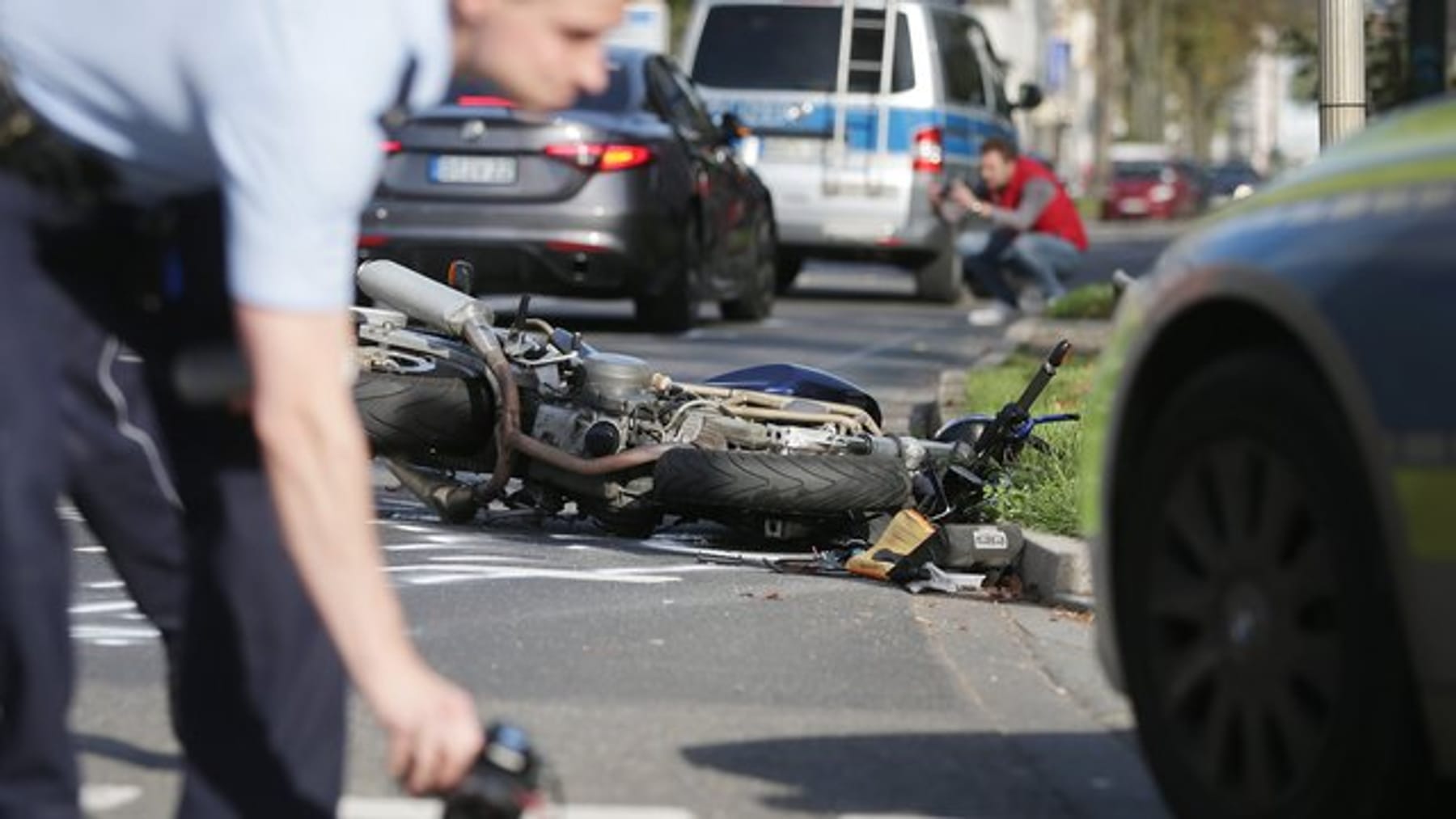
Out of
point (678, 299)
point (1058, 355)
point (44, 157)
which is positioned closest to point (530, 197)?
point (678, 299)

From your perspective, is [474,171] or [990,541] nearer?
[990,541]

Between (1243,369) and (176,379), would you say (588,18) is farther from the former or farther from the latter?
(1243,369)

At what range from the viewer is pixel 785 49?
24109 mm

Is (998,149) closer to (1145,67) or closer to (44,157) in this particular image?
(44,157)

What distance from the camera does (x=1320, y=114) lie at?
12.0 m

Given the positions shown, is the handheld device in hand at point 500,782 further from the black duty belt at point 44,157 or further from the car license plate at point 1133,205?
the car license plate at point 1133,205

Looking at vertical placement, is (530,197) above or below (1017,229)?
below

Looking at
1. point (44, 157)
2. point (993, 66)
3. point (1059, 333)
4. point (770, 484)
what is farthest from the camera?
point (993, 66)

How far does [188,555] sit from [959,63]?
69.7ft

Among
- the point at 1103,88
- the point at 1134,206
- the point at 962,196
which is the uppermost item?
the point at 1103,88

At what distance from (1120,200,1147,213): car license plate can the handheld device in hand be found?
224 ft

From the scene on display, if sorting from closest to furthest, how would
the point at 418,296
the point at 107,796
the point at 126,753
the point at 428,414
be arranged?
the point at 107,796 → the point at 126,753 → the point at 428,414 → the point at 418,296

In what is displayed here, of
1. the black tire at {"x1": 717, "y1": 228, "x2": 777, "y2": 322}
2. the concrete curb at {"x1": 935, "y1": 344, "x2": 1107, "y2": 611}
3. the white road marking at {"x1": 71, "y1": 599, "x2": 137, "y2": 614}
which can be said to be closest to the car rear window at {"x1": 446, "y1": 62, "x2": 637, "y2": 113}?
the black tire at {"x1": 717, "y1": 228, "x2": 777, "y2": 322}

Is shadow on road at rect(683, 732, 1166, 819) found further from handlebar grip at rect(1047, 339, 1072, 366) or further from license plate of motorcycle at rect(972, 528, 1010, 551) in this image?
handlebar grip at rect(1047, 339, 1072, 366)
